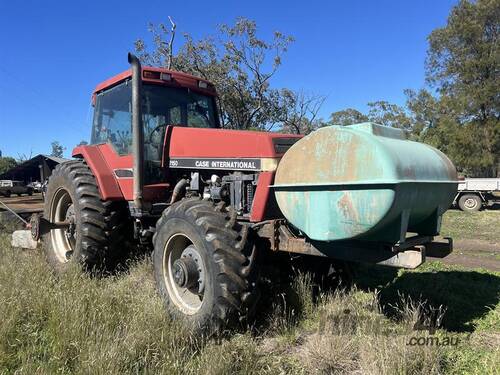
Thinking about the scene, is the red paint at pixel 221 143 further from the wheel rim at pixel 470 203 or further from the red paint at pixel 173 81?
the wheel rim at pixel 470 203

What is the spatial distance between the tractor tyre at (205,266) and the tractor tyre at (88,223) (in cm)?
140

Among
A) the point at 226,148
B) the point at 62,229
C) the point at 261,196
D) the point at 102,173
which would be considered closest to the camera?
the point at 261,196

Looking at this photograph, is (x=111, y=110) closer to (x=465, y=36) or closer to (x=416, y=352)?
(x=416, y=352)

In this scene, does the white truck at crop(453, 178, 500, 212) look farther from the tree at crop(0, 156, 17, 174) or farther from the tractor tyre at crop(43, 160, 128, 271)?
the tree at crop(0, 156, 17, 174)

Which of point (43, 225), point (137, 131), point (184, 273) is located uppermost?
point (137, 131)

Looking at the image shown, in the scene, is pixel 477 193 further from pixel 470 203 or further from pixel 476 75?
pixel 476 75

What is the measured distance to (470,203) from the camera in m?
19.4

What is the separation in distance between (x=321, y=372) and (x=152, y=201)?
3.10m

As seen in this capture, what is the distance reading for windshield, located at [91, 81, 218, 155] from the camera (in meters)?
5.86

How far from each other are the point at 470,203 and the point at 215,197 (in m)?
17.2

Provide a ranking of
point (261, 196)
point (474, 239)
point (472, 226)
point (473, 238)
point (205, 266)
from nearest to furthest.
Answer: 1. point (205, 266)
2. point (261, 196)
3. point (474, 239)
4. point (473, 238)
5. point (472, 226)

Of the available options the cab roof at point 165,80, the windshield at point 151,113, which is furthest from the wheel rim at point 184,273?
the cab roof at point 165,80

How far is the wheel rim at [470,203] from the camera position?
1922cm

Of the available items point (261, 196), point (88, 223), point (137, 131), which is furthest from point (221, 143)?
point (88, 223)
